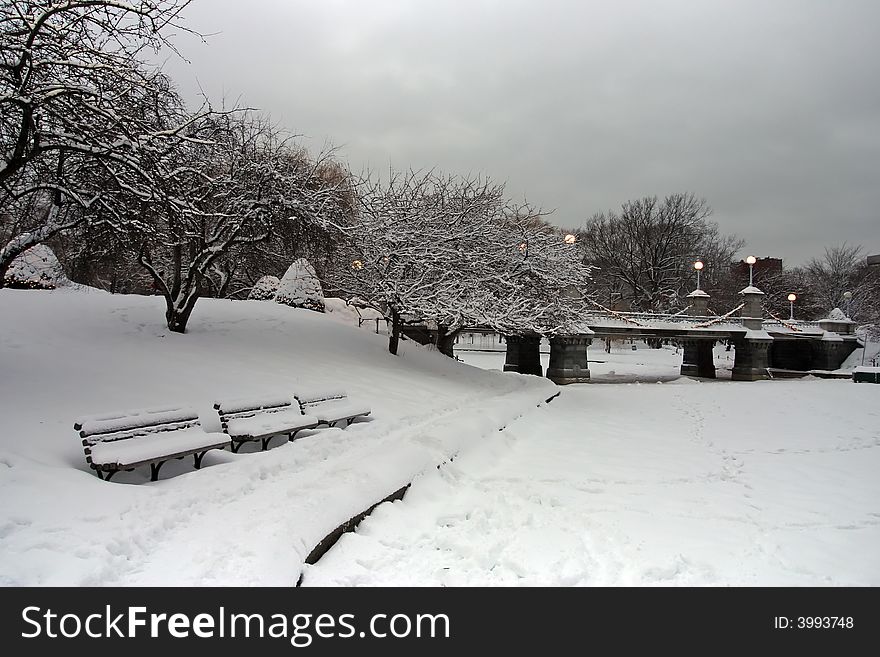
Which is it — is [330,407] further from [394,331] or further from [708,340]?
[708,340]

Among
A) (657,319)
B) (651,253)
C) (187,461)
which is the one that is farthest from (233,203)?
(651,253)

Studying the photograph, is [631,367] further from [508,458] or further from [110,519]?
[110,519]

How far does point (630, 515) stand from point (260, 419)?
528 cm

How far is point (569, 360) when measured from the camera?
29.6 meters

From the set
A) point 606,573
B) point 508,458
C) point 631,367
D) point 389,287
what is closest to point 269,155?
point 389,287

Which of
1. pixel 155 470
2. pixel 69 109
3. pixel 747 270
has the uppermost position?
pixel 747 270

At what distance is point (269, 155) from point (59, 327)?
6.64 m

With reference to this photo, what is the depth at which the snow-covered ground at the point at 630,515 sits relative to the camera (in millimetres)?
5027

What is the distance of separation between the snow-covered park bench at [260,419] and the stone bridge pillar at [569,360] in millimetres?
21784

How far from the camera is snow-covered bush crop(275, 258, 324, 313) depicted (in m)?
24.1

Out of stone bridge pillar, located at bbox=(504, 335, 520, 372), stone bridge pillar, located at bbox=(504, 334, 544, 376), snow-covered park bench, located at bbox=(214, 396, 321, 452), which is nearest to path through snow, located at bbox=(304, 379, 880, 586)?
snow-covered park bench, located at bbox=(214, 396, 321, 452)

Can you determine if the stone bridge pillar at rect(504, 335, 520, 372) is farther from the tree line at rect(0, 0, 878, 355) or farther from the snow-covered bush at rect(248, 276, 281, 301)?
the snow-covered bush at rect(248, 276, 281, 301)

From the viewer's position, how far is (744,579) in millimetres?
4949

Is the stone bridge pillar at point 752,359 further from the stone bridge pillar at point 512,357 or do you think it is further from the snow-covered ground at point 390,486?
the snow-covered ground at point 390,486
